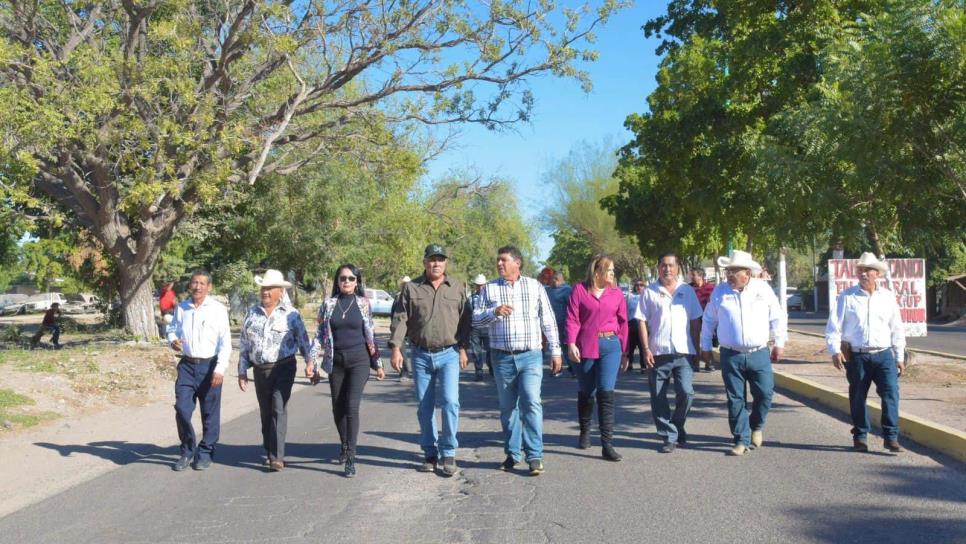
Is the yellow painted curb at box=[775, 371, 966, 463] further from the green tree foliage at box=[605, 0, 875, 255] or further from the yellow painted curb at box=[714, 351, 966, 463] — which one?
the green tree foliage at box=[605, 0, 875, 255]

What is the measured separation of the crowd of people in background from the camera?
7.70 m

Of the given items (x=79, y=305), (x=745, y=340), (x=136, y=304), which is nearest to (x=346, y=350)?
(x=745, y=340)

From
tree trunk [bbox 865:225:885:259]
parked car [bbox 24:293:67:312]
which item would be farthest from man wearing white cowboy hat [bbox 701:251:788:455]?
parked car [bbox 24:293:67:312]

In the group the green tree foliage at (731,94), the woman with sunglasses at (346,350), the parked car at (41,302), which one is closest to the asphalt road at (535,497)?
the woman with sunglasses at (346,350)

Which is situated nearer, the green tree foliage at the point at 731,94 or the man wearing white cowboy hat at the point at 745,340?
the man wearing white cowboy hat at the point at 745,340

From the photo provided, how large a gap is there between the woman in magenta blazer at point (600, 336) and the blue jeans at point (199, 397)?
3.20m

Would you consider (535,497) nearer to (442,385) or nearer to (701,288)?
(442,385)

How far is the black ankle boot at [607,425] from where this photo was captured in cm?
802

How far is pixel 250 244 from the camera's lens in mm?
29984

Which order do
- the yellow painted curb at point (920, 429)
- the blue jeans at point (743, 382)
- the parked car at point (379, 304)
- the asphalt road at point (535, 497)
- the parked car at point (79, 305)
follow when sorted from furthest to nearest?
1. the parked car at point (79, 305)
2. the parked car at point (379, 304)
3. the blue jeans at point (743, 382)
4. the yellow painted curb at point (920, 429)
5. the asphalt road at point (535, 497)

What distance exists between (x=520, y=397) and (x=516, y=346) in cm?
45

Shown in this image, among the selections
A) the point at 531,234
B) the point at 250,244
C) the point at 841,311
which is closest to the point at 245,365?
the point at 841,311

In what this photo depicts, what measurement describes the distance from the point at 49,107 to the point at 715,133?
12094mm

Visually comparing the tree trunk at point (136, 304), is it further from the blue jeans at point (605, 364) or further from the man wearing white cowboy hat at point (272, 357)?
the blue jeans at point (605, 364)
